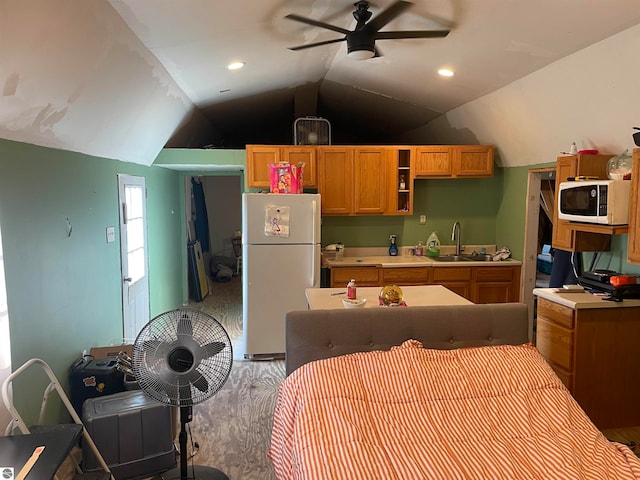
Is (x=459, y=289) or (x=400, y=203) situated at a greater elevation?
(x=400, y=203)

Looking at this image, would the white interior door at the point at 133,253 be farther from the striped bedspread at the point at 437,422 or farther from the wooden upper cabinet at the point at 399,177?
the wooden upper cabinet at the point at 399,177

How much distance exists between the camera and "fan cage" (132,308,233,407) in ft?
7.18

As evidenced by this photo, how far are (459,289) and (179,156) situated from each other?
10.8 ft

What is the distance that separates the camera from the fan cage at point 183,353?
2.19 m

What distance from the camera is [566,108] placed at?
3379 mm

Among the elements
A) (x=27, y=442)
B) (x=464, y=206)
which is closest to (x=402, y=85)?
(x=464, y=206)

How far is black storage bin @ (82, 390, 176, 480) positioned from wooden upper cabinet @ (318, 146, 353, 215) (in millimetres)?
2735

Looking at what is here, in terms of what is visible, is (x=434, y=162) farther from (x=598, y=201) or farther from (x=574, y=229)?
(x=598, y=201)

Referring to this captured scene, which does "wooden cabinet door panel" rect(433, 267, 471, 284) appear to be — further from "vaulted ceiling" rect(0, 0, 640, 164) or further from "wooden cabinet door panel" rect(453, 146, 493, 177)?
"vaulted ceiling" rect(0, 0, 640, 164)

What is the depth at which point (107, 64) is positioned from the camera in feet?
8.13

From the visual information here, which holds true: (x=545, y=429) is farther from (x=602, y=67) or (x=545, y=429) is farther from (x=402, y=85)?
(x=402, y=85)

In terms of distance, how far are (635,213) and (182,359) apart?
8.91 feet

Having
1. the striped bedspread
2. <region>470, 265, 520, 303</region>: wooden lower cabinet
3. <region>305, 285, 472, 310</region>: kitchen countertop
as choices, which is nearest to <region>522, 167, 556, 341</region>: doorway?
<region>470, 265, 520, 303</region>: wooden lower cabinet

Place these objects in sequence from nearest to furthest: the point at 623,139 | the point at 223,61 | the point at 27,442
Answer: the point at 27,442
the point at 623,139
the point at 223,61
